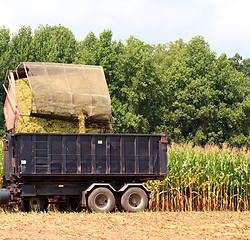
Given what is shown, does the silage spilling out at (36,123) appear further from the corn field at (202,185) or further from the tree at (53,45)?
the tree at (53,45)

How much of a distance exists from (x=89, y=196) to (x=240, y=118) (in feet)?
130

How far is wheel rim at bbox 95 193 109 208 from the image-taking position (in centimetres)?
1408

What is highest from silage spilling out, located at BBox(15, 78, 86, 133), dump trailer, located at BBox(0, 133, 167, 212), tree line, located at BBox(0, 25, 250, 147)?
tree line, located at BBox(0, 25, 250, 147)

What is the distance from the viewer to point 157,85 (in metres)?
50.3

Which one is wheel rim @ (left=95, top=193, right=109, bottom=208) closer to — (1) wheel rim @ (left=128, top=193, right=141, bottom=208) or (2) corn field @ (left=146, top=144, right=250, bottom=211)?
(1) wheel rim @ (left=128, top=193, right=141, bottom=208)

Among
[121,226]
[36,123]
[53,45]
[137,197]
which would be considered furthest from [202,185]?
[53,45]

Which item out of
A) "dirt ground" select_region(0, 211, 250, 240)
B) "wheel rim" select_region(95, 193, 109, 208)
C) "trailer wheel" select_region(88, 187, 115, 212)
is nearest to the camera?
"dirt ground" select_region(0, 211, 250, 240)

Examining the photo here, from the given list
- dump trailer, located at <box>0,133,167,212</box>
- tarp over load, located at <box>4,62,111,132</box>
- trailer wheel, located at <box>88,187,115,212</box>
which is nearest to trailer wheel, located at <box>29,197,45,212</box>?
dump trailer, located at <box>0,133,167,212</box>

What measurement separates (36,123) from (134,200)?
3.75 meters

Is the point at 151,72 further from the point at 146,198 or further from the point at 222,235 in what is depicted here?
the point at 222,235

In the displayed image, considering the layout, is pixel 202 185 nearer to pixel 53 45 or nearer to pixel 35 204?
pixel 35 204

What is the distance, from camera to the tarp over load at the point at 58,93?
14.8m

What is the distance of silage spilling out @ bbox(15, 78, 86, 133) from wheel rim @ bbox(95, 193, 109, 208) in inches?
82.8

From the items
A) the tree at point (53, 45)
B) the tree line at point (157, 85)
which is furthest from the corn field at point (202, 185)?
the tree at point (53, 45)
